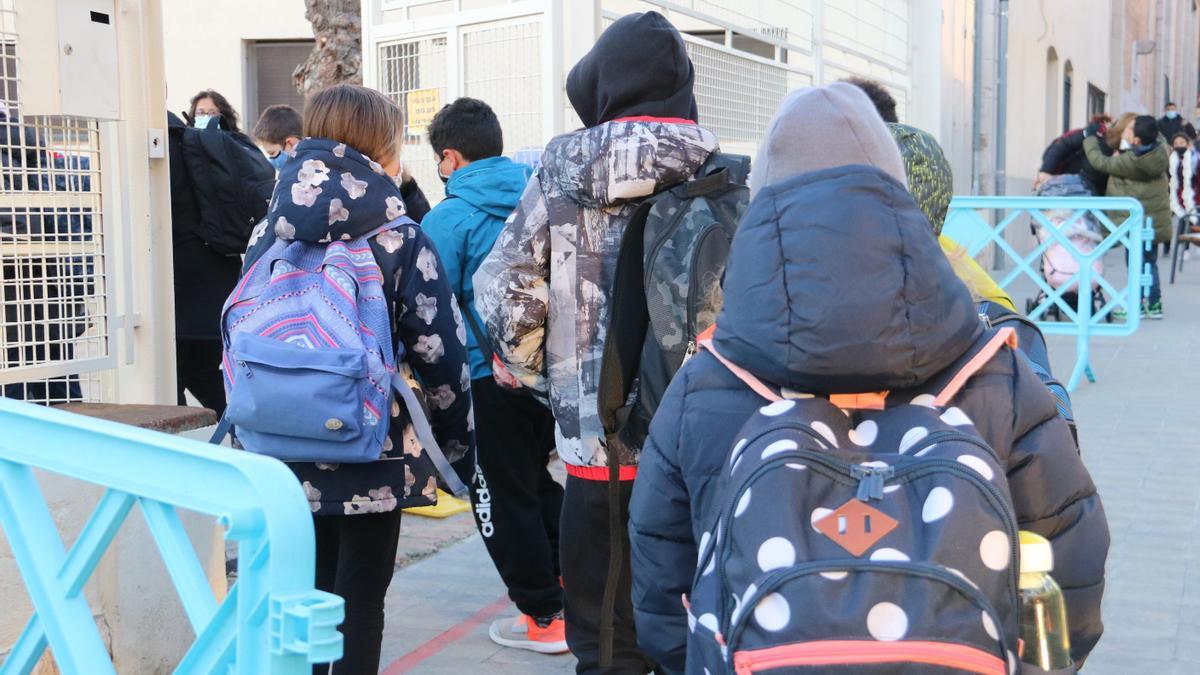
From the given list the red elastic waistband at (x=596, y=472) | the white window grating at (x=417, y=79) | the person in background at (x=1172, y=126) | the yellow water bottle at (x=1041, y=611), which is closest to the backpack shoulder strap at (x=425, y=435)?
the red elastic waistband at (x=596, y=472)

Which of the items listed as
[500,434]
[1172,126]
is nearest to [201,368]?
[500,434]

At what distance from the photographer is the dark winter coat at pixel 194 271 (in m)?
5.52

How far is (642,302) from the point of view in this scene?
3127 millimetres

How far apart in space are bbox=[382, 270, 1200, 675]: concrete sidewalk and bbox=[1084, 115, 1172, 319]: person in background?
4326 mm

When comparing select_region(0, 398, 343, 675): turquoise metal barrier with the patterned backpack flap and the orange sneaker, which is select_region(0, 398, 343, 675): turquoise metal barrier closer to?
the patterned backpack flap

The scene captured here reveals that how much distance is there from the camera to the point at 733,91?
8.66m

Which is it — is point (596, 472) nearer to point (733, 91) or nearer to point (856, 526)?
point (856, 526)

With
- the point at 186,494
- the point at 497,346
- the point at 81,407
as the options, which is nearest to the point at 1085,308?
the point at 497,346

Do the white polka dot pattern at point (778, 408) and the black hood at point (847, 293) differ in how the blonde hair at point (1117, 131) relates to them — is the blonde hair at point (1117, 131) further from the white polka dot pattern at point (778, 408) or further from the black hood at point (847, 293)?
the white polka dot pattern at point (778, 408)

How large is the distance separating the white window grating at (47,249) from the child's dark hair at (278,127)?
2.43m

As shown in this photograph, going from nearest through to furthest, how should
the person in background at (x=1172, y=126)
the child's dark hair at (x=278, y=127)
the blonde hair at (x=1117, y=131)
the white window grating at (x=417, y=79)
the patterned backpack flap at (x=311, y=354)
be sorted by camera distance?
the patterned backpack flap at (x=311, y=354) → the child's dark hair at (x=278, y=127) → the white window grating at (x=417, y=79) → the blonde hair at (x=1117, y=131) → the person in background at (x=1172, y=126)

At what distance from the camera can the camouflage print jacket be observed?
10.3 feet

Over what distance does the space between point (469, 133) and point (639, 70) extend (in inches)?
52.9

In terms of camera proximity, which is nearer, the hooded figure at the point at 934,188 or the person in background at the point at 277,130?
the hooded figure at the point at 934,188
